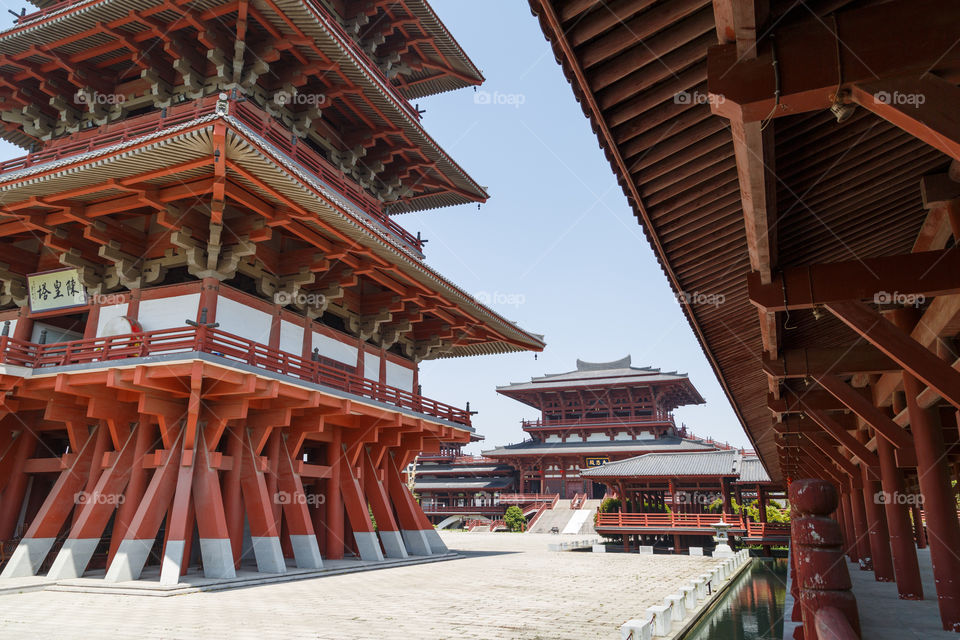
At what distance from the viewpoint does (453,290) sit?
1956cm

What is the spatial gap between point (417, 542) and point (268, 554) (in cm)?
804

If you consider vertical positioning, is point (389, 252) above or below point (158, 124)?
below

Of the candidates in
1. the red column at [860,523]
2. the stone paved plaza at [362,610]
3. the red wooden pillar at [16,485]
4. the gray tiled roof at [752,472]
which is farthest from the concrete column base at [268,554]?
the gray tiled roof at [752,472]

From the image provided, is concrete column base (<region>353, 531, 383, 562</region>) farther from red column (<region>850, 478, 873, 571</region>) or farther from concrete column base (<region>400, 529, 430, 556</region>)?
red column (<region>850, 478, 873, 571</region>)

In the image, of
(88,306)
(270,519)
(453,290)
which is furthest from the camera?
(453,290)

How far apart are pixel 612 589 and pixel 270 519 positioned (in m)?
8.17

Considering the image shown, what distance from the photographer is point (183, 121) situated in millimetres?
14180

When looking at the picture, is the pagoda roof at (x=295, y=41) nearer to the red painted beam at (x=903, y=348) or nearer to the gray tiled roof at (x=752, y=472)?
the red painted beam at (x=903, y=348)

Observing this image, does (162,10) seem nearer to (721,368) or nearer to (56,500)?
(56,500)

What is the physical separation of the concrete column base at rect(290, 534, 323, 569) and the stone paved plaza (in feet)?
2.62

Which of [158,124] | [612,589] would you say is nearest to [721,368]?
[612,589]

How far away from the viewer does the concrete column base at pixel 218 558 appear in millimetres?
13148

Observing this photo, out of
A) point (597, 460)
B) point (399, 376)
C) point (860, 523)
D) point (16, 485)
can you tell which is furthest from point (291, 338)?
point (597, 460)

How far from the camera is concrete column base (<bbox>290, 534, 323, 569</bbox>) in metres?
15.6
